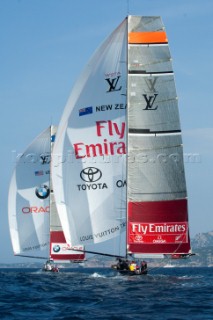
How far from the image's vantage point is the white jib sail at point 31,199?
167ft

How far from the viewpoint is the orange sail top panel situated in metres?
34.5

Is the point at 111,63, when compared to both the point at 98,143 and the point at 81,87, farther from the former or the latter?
the point at 98,143

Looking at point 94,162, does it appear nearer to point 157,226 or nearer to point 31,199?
point 157,226

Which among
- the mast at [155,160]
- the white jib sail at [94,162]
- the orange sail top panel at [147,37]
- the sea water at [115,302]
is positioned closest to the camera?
the sea water at [115,302]

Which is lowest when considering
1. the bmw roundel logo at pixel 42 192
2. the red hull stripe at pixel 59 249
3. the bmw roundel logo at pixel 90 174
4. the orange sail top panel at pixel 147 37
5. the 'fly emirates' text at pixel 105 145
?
the red hull stripe at pixel 59 249

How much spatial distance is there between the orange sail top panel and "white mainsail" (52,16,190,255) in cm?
5

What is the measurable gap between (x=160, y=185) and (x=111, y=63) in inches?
263

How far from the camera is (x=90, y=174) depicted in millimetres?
33625

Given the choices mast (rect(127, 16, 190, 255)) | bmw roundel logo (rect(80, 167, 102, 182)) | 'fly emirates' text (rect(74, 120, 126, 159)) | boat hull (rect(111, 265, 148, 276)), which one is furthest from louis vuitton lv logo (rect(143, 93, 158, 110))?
boat hull (rect(111, 265, 148, 276))

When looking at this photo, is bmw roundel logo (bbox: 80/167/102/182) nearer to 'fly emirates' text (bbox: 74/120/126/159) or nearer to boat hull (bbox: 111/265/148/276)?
'fly emirates' text (bbox: 74/120/126/159)

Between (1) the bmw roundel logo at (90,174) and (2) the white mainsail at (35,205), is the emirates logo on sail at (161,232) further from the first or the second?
(2) the white mainsail at (35,205)

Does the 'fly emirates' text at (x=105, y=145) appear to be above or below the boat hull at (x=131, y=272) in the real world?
above

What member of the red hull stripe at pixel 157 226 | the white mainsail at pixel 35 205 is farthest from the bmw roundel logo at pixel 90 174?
the white mainsail at pixel 35 205

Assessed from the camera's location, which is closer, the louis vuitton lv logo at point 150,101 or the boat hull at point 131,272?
the boat hull at point 131,272
